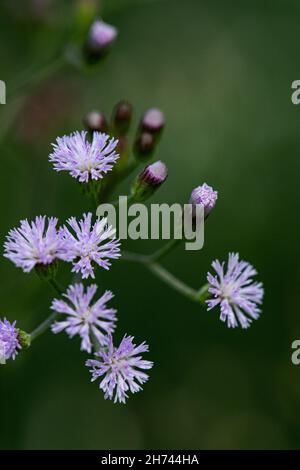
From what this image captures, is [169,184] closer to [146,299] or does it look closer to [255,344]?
[146,299]

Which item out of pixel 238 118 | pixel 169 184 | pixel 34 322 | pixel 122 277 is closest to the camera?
pixel 34 322

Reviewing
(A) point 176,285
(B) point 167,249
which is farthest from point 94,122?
(A) point 176,285

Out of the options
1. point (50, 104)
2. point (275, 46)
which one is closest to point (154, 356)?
point (50, 104)

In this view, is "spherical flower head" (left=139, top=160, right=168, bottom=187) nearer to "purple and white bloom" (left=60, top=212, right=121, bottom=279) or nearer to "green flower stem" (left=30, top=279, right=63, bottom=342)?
"purple and white bloom" (left=60, top=212, right=121, bottom=279)

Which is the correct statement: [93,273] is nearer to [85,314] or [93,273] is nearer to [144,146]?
[85,314]

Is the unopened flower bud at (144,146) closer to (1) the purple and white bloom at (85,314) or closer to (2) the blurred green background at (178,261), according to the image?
(2) the blurred green background at (178,261)

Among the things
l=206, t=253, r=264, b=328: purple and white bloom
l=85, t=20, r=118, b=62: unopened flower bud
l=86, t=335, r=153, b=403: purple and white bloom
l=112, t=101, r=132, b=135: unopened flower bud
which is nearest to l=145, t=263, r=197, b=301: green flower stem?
l=206, t=253, r=264, b=328: purple and white bloom

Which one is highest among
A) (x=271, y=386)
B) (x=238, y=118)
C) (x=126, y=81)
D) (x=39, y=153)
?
(x=126, y=81)
